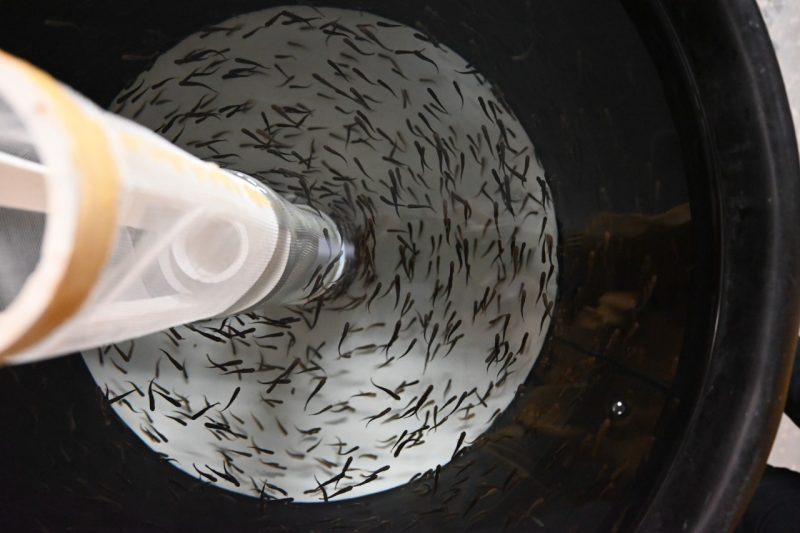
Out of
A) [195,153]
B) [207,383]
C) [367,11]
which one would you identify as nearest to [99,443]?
[207,383]

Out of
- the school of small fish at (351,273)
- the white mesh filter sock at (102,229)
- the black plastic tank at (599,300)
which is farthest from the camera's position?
the school of small fish at (351,273)

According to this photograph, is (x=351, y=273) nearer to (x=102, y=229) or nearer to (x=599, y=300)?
(x=599, y=300)

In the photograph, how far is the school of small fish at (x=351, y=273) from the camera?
0.50 meters

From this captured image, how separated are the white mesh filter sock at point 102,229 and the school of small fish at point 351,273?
0.20 m

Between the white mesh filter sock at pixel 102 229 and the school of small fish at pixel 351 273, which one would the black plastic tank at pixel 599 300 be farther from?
the white mesh filter sock at pixel 102 229

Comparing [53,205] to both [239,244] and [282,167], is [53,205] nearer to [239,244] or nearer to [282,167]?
[239,244]

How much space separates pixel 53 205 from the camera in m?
0.15

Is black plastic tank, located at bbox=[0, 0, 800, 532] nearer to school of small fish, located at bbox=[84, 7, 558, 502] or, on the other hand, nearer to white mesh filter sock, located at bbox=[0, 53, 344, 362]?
school of small fish, located at bbox=[84, 7, 558, 502]

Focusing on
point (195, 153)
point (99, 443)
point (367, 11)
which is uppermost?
point (367, 11)

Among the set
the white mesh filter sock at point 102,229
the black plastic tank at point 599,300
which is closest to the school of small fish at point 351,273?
the black plastic tank at point 599,300

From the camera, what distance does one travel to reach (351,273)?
53 cm

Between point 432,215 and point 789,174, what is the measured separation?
28cm

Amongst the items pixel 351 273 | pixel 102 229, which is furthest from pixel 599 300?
pixel 102 229

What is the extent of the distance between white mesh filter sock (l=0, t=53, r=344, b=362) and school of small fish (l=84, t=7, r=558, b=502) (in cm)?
20
